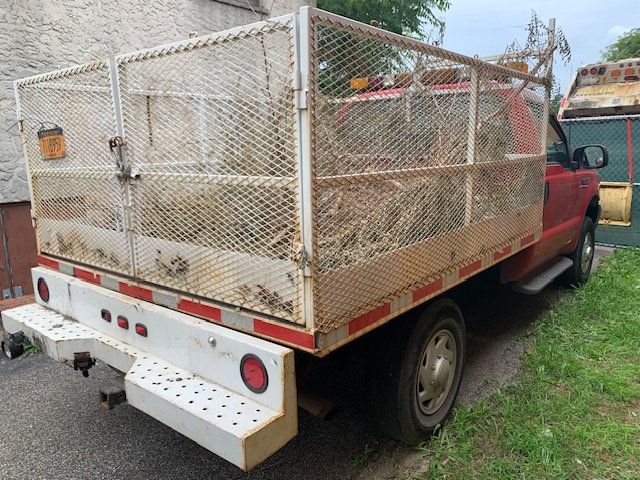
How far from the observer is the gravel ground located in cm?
281

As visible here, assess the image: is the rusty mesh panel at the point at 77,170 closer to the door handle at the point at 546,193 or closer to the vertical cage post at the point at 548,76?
the vertical cage post at the point at 548,76

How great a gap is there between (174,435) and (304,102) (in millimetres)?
2357

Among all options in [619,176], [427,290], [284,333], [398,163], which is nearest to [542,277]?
[427,290]

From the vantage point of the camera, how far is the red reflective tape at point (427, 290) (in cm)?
262

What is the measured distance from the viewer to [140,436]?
3158 mm

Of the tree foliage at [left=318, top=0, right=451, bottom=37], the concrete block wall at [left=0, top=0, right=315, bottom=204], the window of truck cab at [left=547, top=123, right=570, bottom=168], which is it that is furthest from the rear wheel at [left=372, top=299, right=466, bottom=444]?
the tree foliage at [left=318, top=0, right=451, bottom=37]

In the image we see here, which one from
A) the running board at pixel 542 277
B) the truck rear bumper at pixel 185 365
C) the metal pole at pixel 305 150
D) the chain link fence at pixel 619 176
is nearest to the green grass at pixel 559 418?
the running board at pixel 542 277

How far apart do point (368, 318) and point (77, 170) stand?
6.63ft

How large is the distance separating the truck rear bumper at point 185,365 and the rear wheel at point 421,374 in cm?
78

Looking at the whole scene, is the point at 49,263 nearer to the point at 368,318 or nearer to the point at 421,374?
the point at 368,318

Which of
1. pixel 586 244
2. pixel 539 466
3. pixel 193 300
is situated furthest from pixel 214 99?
pixel 586 244

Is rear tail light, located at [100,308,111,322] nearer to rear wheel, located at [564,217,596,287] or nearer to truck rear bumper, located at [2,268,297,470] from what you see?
truck rear bumper, located at [2,268,297,470]

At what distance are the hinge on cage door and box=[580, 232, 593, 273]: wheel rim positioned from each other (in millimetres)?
5210

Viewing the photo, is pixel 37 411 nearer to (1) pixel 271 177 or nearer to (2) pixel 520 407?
(1) pixel 271 177
